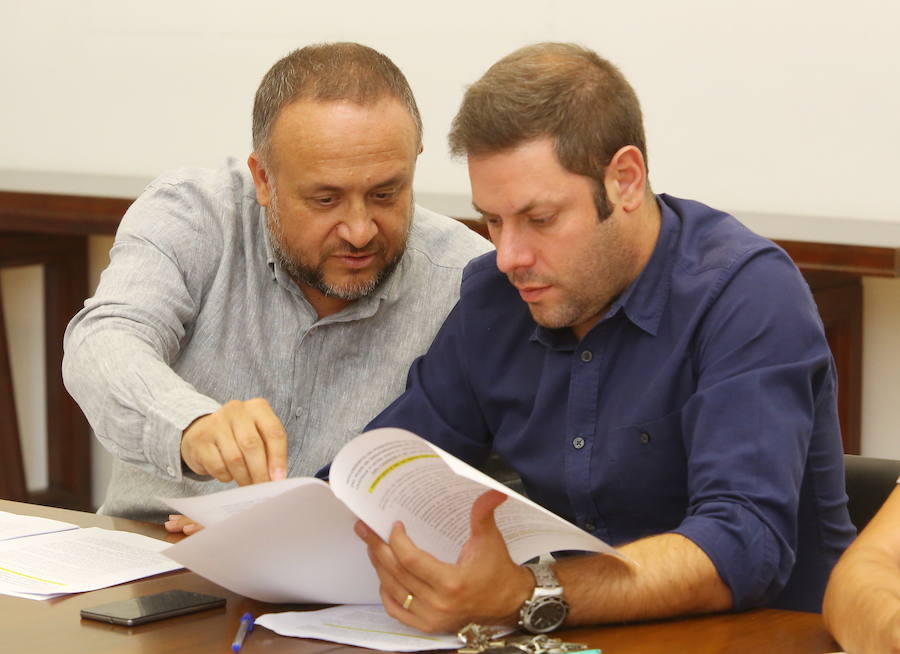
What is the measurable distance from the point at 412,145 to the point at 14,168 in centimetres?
276

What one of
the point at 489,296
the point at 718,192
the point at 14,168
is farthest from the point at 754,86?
the point at 14,168

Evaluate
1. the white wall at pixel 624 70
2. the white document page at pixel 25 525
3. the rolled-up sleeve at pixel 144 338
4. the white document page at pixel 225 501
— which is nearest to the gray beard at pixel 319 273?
the rolled-up sleeve at pixel 144 338

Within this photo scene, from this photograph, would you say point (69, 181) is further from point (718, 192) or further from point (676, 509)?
point (676, 509)

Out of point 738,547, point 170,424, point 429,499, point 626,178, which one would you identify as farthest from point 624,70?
point 429,499

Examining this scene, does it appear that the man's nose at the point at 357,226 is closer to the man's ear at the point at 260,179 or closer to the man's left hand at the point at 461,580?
the man's ear at the point at 260,179

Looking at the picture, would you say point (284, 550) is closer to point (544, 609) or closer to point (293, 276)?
point (544, 609)

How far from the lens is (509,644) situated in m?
1.28

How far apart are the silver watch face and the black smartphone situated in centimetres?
34

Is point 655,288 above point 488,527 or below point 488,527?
above

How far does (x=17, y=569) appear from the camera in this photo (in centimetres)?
156

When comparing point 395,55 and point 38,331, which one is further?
point 38,331

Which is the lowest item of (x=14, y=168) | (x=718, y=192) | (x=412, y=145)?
(x=14, y=168)

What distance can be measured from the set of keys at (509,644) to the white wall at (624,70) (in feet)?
6.10

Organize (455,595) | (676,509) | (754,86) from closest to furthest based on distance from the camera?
1. (455,595)
2. (676,509)
3. (754,86)
